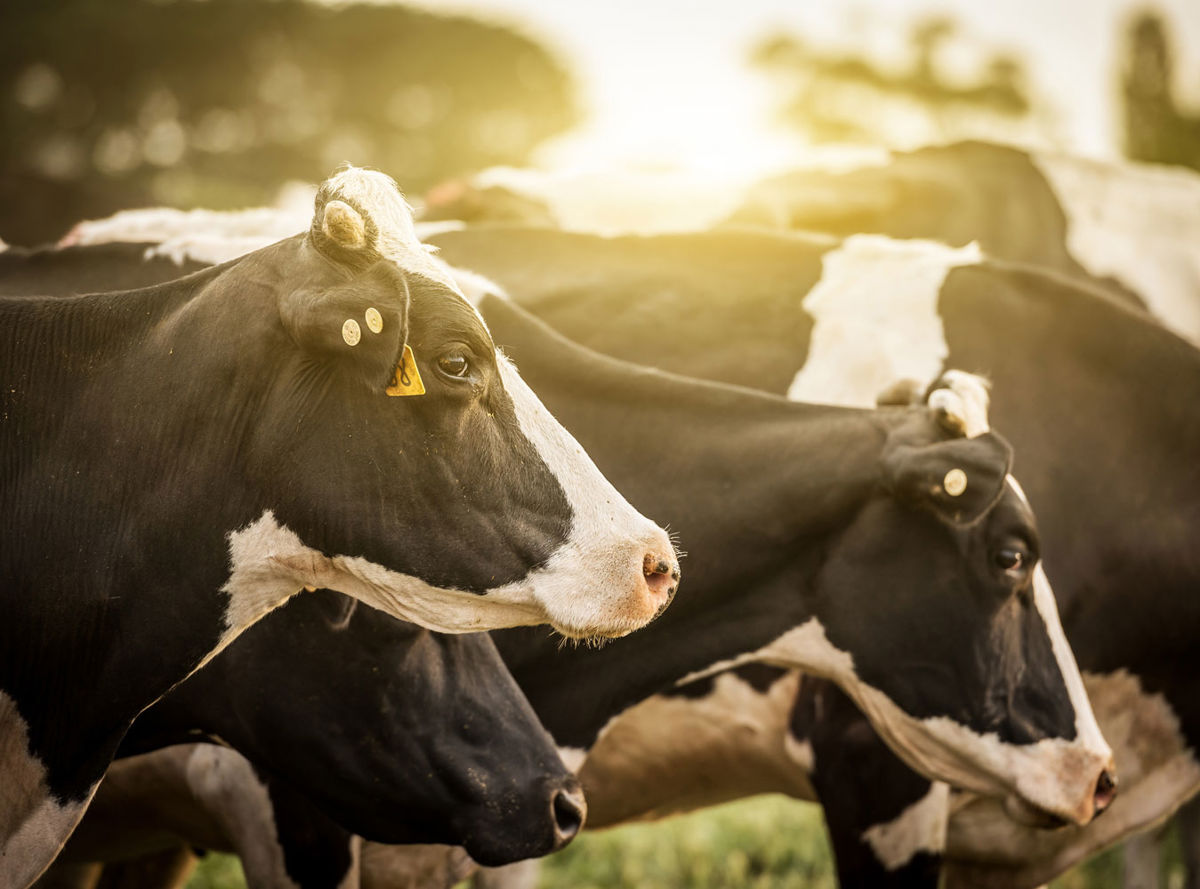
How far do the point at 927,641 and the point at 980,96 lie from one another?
98.3 ft

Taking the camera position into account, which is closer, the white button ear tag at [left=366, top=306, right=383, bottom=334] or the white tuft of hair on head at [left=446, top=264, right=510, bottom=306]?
the white button ear tag at [left=366, top=306, right=383, bottom=334]

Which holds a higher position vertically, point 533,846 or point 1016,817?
point 533,846

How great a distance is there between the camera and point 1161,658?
4.40m

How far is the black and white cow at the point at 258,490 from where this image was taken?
2391 mm

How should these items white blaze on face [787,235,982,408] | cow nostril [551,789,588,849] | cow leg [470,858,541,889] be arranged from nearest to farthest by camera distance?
cow nostril [551,789,588,849], white blaze on face [787,235,982,408], cow leg [470,858,541,889]

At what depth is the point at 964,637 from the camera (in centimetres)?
340

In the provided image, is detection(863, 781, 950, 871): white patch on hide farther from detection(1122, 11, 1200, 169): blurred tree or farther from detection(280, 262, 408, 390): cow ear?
detection(1122, 11, 1200, 169): blurred tree

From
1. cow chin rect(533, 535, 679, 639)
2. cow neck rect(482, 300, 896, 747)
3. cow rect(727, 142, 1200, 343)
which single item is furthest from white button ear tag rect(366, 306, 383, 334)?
cow rect(727, 142, 1200, 343)

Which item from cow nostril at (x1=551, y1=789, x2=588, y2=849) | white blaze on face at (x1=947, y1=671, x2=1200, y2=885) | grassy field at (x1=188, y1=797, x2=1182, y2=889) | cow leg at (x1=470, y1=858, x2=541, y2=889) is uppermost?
cow nostril at (x1=551, y1=789, x2=588, y2=849)

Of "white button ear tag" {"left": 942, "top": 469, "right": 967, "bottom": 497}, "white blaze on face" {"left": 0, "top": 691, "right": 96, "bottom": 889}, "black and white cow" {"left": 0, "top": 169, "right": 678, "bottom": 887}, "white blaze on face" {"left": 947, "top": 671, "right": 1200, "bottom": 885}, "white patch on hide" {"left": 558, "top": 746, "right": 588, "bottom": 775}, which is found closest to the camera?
"black and white cow" {"left": 0, "top": 169, "right": 678, "bottom": 887}

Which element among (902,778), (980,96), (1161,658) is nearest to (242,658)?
(902,778)

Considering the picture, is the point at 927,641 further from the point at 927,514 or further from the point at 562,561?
the point at 562,561

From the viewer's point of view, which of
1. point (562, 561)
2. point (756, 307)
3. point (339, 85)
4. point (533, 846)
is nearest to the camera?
point (562, 561)

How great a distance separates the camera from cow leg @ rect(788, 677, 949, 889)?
13.0 feet
